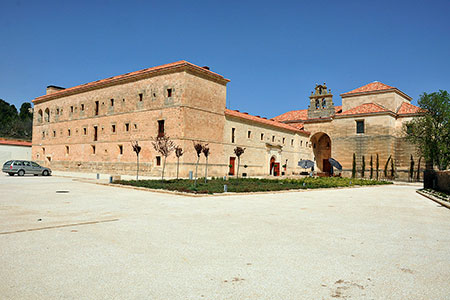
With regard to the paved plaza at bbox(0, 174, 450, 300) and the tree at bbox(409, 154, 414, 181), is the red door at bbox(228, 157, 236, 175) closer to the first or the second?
the tree at bbox(409, 154, 414, 181)

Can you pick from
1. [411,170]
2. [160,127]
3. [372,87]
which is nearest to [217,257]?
[160,127]

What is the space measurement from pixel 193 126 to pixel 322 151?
2840 centimetres

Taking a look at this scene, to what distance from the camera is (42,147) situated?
157 ft

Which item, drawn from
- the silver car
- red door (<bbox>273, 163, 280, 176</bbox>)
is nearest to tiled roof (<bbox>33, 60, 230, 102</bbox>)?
the silver car

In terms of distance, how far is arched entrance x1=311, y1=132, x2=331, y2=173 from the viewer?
52.2 meters

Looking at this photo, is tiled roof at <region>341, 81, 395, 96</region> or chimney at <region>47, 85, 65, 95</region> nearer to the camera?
tiled roof at <region>341, 81, 395, 96</region>

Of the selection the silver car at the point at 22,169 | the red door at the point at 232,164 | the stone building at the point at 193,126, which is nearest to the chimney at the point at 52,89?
the stone building at the point at 193,126

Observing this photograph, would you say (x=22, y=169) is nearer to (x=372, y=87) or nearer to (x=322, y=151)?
(x=322, y=151)

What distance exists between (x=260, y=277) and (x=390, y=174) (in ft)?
143

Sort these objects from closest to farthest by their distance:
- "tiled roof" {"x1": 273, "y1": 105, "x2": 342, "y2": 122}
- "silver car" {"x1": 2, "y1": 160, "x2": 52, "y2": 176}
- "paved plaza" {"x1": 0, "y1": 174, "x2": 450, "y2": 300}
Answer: "paved plaza" {"x1": 0, "y1": 174, "x2": 450, "y2": 300}
"silver car" {"x1": 2, "y1": 160, "x2": 52, "y2": 176}
"tiled roof" {"x1": 273, "y1": 105, "x2": 342, "y2": 122}

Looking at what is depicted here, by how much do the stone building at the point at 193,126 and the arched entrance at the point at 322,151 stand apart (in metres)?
0.15

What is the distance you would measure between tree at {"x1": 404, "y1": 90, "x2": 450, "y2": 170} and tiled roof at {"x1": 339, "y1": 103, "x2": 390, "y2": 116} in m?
5.24

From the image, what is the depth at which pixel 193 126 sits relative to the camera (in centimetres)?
3112

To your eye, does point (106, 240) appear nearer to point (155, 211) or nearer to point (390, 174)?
point (155, 211)
